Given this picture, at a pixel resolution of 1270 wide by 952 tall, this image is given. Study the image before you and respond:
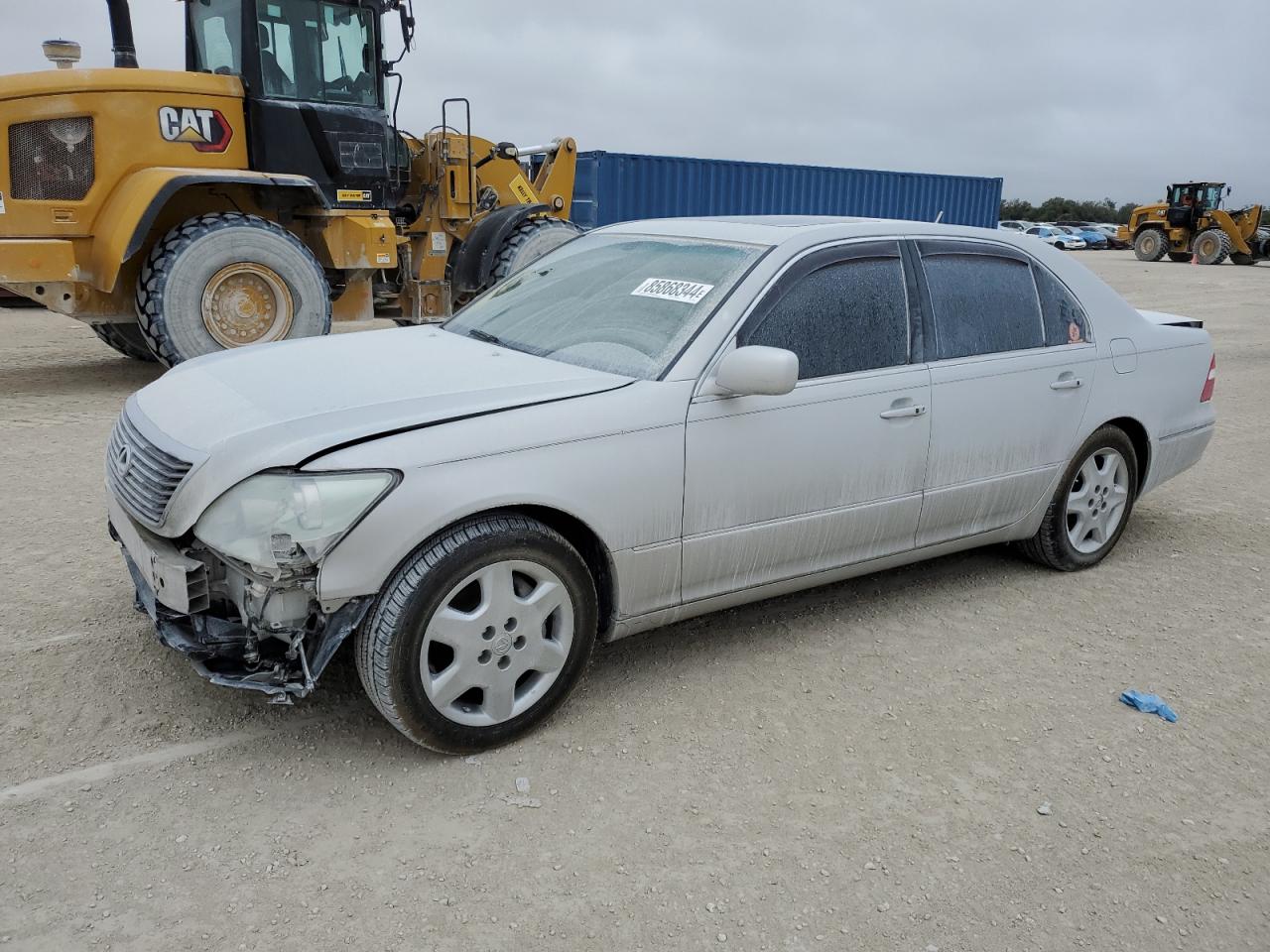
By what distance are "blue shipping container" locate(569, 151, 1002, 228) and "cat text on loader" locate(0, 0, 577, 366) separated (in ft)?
26.2

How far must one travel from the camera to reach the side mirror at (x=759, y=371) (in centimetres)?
319

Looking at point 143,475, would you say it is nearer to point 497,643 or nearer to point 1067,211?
point 497,643

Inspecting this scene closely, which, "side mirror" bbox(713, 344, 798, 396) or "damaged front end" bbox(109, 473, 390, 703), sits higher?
"side mirror" bbox(713, 344, 798, 396)

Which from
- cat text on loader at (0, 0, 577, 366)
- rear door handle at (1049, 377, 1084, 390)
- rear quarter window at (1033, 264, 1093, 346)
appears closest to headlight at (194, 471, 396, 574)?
rear door handle at (1049, 377, 1084, 390)

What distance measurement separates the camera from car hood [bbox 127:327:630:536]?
9.21 feet

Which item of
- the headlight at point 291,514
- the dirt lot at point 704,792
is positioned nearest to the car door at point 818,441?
the dirt lot at point 704,792

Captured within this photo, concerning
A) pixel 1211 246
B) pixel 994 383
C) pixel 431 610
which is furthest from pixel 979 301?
pixel 1211 246

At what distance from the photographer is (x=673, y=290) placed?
3.67 metres

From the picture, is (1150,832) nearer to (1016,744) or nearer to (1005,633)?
(1016,744)

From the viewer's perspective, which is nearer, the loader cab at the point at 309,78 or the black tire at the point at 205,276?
the black tire at the point at 205,276

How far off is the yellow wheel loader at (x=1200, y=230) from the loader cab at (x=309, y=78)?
101 ft

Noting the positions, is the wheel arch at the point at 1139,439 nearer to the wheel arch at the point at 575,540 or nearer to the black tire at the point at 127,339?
the wheel arch at the point at 575,540

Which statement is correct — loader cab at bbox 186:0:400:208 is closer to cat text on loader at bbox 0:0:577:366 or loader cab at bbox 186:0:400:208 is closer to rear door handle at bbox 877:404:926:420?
cat text on loader at bbox 0:0:577:366

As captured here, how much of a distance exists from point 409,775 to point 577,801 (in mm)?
501
